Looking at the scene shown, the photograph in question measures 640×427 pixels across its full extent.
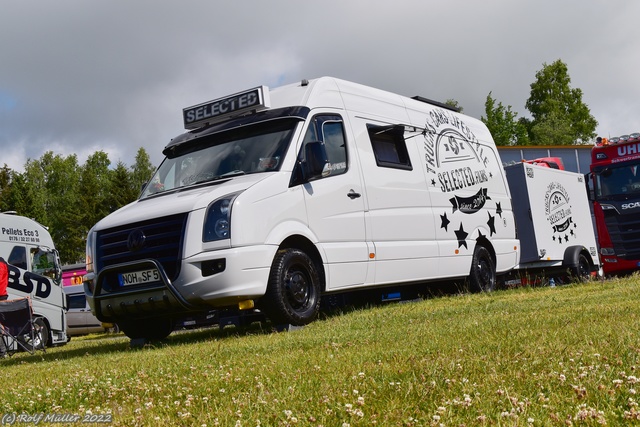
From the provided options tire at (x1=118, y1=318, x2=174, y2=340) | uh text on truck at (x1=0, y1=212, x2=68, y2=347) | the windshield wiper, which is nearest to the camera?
the windshield wiper

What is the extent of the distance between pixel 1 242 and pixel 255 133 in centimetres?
1155

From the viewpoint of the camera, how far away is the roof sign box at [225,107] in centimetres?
912

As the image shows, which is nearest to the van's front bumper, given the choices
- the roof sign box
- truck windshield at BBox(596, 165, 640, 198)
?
the roof sign box

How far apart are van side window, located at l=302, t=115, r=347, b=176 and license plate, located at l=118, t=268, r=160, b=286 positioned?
2426 mm

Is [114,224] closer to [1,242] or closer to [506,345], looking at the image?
[506,345]

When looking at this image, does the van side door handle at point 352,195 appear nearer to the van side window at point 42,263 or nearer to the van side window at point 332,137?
the van side window at point 332,137

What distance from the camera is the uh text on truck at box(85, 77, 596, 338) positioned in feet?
25.1

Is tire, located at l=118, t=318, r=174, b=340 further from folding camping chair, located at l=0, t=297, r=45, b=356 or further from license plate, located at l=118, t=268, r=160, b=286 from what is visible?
folding camping chair, located at l=0, t=297, r=45, b=356

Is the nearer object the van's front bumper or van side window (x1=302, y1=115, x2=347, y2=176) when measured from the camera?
the van's front bumper

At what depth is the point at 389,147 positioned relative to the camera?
33.8 ft

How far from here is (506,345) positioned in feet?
15.4

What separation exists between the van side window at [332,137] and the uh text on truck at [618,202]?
11.0 m

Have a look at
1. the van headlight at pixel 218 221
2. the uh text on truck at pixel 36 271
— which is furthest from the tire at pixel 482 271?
the uh text on truck at pixel 36 271

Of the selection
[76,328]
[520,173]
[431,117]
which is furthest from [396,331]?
[76,328]
